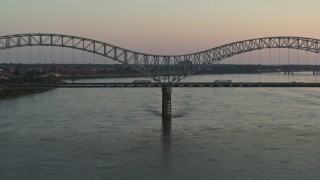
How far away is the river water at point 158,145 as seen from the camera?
2033cm

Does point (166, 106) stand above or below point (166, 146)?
above

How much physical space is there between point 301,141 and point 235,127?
20.8 ft

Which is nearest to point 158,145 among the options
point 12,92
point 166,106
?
point 166,106

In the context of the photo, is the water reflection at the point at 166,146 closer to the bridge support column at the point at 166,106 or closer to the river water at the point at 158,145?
the river water at the point at 158,145

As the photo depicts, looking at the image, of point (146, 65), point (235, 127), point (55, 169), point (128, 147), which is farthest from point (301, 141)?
point (146, 65)

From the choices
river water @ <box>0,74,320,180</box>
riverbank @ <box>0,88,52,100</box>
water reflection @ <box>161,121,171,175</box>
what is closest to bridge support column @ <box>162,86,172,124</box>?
river water @ <box>0,74,320,180</box>

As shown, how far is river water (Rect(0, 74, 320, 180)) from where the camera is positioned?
800 inches

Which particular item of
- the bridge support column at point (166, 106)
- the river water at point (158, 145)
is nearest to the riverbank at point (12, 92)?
the river water at point (158, 145)

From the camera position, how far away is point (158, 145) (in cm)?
2625

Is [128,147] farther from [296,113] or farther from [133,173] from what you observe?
[296,113]

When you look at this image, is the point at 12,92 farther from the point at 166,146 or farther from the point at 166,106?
the point at 166,146

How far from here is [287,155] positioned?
23.5 m

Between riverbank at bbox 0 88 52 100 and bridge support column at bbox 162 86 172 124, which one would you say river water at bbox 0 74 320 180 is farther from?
riverbank at bbox 0 88 52 100

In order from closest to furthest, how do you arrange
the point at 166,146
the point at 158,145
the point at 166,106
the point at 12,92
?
the point at 166,146, the point at 158,145, the point at 166,106, the point at 12,92
